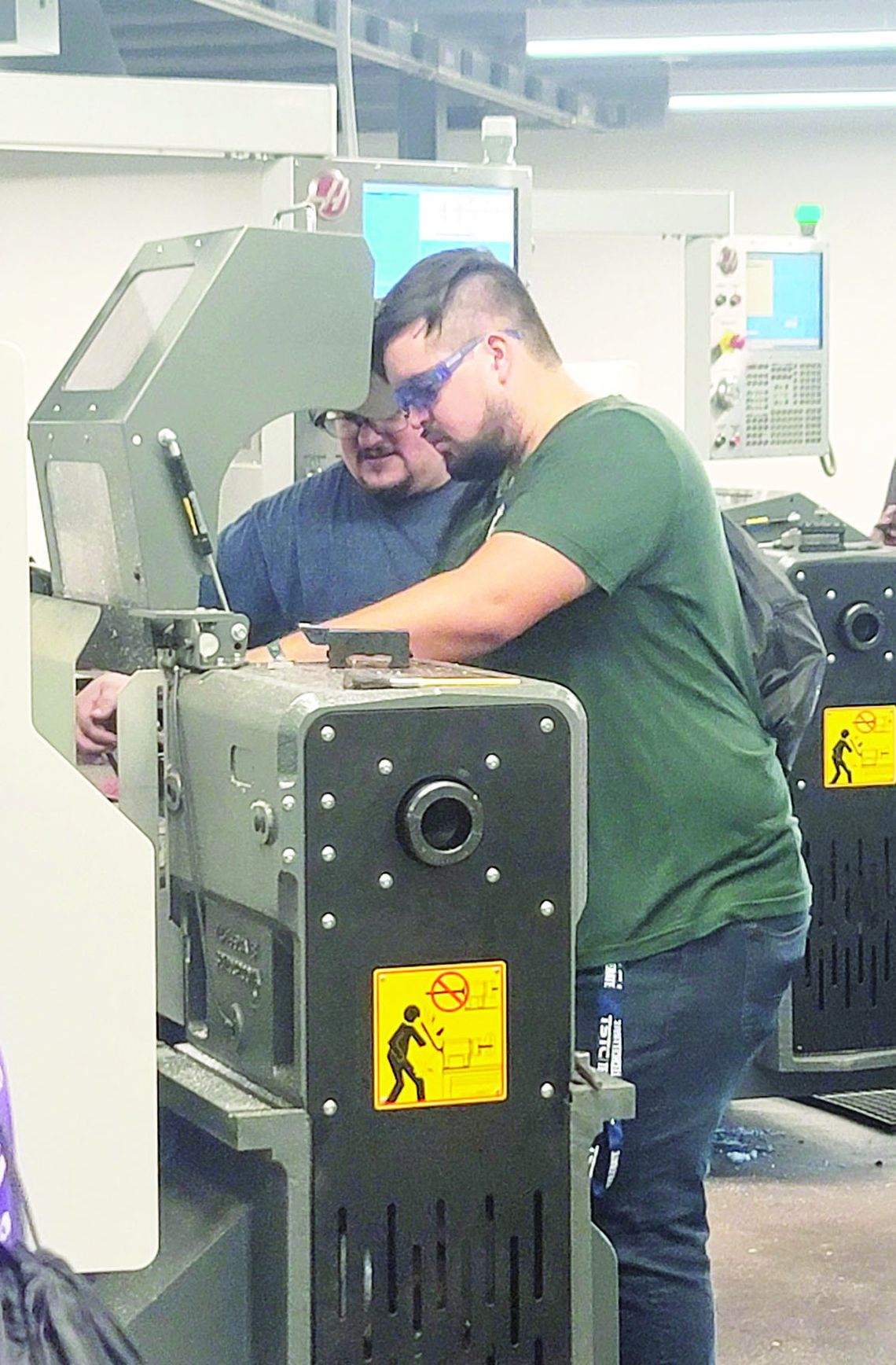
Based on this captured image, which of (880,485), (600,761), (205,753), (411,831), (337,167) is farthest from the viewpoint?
(880,485)

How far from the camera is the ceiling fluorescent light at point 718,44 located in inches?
258

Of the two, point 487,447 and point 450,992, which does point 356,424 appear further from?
point 450,992

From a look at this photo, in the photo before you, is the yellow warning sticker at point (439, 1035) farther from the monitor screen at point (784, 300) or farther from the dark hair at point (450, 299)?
the monitor screen at point (784, 300)

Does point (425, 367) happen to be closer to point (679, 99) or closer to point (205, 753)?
point (205, 753)

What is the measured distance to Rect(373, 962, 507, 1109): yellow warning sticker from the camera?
1511mm

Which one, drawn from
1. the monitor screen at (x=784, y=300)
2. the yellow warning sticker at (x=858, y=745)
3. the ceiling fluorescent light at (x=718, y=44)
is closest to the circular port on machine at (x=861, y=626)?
the yellow warning sticker at (x=858, y=745)

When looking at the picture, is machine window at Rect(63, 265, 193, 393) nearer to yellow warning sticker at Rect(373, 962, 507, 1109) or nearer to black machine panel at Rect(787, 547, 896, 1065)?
yellow warning sticker at Rect(373, 962, 507, 1109)

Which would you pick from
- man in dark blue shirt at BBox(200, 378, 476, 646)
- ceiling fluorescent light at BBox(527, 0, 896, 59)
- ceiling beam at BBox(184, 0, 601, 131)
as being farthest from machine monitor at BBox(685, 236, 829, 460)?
man in dark blue shirt at BBox(200, 378, 476, 646)

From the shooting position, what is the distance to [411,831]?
1.49 m

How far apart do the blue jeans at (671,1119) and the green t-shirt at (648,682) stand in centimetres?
3

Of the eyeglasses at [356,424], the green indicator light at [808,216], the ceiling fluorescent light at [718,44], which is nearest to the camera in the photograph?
the eyeglasses at [356,424]

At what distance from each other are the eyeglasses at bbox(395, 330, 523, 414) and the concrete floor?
1.47 metres

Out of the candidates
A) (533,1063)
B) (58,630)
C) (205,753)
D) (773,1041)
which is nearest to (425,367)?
(58,630)

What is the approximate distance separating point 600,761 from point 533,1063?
487 millimetres
